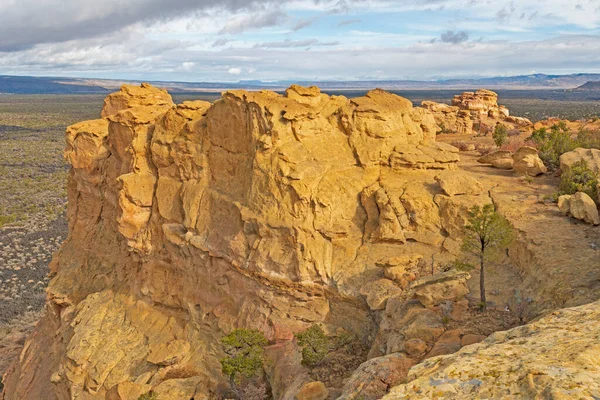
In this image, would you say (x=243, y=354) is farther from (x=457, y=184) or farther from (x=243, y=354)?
(x=457, y=184)

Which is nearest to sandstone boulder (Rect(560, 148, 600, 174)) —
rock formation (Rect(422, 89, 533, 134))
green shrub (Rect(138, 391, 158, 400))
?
green shrub (Rect(138, 391, 158, 400))

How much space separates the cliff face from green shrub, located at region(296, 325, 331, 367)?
4.62ft

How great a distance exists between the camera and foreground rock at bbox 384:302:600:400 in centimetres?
731

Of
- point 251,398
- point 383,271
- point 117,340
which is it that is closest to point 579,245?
point 383,271

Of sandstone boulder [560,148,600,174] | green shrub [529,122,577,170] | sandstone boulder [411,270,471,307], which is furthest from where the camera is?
green shrub [529,122,577,170]

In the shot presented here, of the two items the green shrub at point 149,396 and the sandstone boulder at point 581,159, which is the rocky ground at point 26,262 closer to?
the green shrub at point 149,396

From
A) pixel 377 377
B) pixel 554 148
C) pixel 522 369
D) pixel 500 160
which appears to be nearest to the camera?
pixel 522 369

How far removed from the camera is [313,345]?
15.1m

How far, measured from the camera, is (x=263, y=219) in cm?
1745

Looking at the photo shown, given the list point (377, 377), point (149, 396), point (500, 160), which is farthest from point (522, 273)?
point (149, 396)

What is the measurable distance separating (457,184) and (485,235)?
4091 mm

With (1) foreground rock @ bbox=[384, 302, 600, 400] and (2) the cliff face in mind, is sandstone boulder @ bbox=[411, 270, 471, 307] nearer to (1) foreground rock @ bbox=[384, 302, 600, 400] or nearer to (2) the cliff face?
(2) the cliff face

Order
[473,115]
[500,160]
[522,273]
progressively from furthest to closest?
[473,115] → [500,160] → [522,273]

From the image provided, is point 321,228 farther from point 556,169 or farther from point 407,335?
point 556,169
